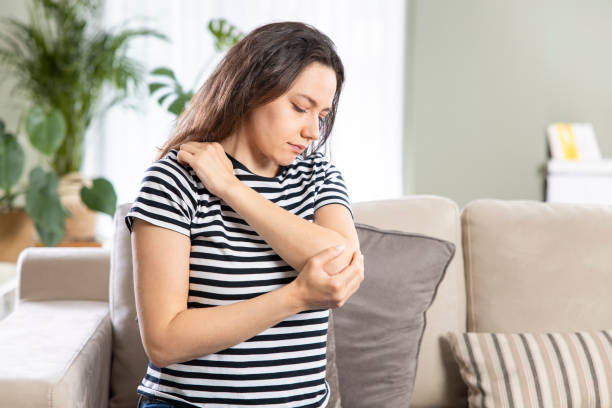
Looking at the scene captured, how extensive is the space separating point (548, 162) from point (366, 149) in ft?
3.65

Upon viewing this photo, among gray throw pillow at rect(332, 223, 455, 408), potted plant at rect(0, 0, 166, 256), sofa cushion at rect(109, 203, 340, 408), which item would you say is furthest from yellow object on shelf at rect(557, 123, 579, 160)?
sofa cushion at rect(109, 203, 340, 408)

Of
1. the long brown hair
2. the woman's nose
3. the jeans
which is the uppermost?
the long brown hair

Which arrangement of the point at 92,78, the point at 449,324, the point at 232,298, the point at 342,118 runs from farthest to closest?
the point at 342,118, the point at 92,78, the point at 449,324, the point at 232,298

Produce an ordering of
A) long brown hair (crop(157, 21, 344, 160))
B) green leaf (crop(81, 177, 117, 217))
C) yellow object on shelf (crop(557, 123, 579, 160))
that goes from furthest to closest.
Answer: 1. yellow object on shelf (crop(557, 123, 579, 160))
2. green leaf (crop(81, 177, 117, 217))
3. long brown hair (crop(157, 21, 344, 160))

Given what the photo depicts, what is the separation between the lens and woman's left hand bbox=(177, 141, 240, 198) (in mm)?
1002

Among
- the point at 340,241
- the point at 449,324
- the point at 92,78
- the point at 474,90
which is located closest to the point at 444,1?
the point at 474,90

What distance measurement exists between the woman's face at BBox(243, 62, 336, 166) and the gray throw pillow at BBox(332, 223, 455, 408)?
21.2 inches

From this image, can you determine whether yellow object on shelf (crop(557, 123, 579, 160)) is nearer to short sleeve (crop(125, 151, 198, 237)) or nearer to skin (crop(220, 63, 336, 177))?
skin (crop(220, 63, 336, 177))

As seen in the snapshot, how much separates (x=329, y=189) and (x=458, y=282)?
664 millimetres

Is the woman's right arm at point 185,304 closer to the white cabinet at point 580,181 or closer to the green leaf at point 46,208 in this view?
the green leaf at point 46,208

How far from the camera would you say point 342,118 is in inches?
163

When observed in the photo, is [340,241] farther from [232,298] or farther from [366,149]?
[366,149]

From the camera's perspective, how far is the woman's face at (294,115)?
1039mm

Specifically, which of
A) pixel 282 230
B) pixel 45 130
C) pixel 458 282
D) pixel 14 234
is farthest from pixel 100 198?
pixel 282 230
